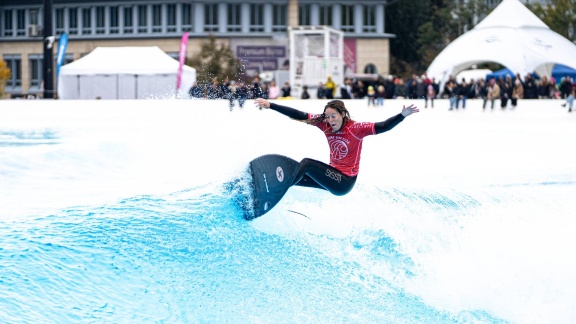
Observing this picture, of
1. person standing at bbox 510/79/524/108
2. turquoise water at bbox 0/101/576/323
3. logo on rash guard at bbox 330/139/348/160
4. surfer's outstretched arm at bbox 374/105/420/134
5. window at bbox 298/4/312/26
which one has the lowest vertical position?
turquoise water at bbox 0/101/576/323

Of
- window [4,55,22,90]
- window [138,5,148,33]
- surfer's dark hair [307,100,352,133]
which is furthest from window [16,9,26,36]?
surfer's dark hair [307,100,352,133]

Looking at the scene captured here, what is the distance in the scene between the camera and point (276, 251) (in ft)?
28.6

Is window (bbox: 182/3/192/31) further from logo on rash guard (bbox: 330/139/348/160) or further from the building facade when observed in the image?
logo on rash guard (bbox: 330/139/348/160)

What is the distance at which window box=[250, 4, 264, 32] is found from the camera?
5809 cm

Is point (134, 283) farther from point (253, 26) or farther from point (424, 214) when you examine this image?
point (253, 26)

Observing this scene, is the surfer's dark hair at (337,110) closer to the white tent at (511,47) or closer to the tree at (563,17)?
the white tent at (511,47)

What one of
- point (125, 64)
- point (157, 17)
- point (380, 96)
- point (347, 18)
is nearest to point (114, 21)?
point (157, 17)

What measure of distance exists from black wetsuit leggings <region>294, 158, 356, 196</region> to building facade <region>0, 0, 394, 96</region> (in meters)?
46.7

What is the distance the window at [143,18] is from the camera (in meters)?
58.6

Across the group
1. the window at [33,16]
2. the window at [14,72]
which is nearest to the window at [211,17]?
the window at [33,16]

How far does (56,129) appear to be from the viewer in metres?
21.1

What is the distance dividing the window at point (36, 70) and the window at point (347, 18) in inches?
759

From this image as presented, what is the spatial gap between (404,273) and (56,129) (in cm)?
1399

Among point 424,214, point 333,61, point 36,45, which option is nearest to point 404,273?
point 424,214
